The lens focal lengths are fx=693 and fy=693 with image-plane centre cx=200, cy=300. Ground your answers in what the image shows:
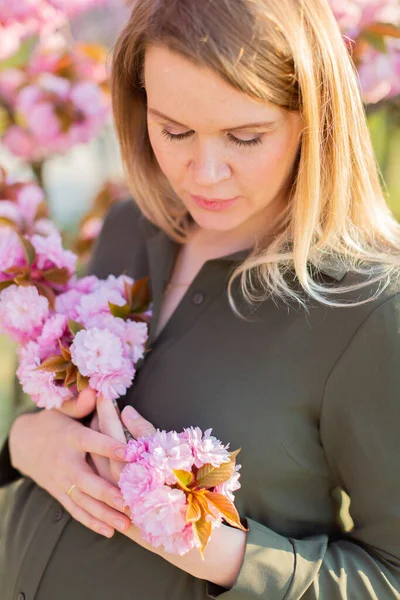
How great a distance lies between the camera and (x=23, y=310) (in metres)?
1.72

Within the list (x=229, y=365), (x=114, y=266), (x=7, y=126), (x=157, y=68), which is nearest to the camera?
(x=157, y=68)

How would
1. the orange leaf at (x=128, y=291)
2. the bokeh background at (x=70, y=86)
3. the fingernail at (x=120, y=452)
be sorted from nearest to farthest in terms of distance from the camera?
the fingernail at (x=120, y=452) → the orange leaf at (x=128, y=291) → the bokeh background at (x=70, y=86)

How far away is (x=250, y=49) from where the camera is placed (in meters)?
1.41

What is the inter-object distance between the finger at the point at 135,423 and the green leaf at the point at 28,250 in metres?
0.46

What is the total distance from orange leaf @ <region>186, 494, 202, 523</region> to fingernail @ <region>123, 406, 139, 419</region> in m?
0.35

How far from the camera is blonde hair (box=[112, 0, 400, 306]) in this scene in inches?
55.9

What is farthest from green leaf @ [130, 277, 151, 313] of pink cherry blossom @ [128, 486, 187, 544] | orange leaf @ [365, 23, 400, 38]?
orange leaf @ [365, 23, 400, 38]

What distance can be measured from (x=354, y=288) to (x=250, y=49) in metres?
0.56

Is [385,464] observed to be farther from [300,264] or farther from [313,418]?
[300,264]

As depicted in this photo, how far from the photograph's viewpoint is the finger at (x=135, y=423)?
1.59 meters

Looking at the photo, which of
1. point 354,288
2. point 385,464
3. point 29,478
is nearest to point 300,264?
point 354,288

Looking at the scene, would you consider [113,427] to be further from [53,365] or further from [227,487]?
[227,487]

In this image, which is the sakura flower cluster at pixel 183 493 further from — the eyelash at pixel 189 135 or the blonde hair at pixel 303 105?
the eyelash at pixel 189 135

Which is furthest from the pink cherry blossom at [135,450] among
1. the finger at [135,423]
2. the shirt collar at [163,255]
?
the shirt collar at [163,255]
